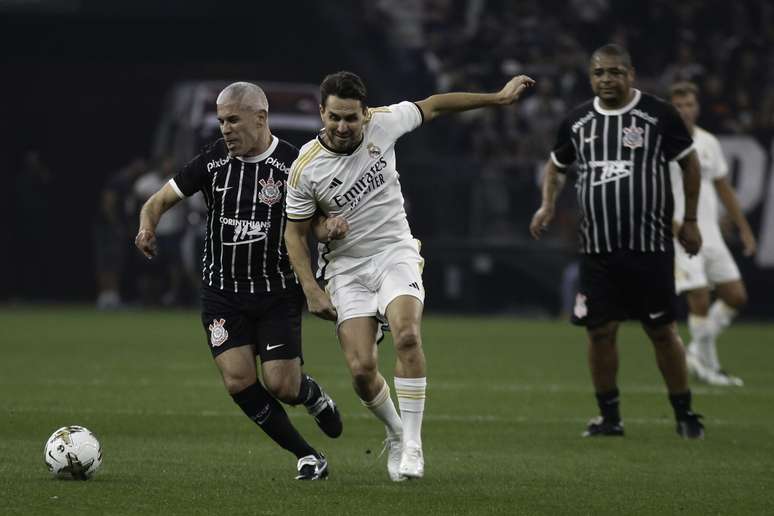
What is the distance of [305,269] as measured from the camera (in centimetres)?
718

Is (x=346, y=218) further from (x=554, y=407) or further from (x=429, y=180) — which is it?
(x=429, y=180)

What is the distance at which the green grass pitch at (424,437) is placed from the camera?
22.0 feet

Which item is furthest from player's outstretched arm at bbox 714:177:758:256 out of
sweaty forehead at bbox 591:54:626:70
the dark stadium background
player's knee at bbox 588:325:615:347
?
the dark stadium background

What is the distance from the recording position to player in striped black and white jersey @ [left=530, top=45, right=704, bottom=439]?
356 inches

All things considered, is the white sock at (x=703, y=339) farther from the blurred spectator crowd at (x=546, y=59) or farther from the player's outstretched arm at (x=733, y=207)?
the blurred spectator crowd at (x=546, y=59)

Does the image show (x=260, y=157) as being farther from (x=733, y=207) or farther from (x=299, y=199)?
(x=733, y=207)

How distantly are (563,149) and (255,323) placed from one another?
9.07 feet

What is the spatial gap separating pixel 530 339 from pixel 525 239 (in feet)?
12.4

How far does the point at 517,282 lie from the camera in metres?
21.3

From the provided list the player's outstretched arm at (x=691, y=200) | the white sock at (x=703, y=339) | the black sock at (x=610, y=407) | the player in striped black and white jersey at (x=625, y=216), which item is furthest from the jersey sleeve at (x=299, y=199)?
the white sock at (x=703, y=339)

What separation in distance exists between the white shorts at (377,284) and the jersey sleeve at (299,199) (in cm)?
42

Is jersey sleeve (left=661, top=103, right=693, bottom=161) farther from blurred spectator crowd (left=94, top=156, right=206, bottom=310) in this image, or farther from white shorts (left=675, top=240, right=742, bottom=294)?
blurred spectator crowd (left=94, top=156, right=206, bottom=310)

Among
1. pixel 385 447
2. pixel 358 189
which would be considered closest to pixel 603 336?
pixel 385 447

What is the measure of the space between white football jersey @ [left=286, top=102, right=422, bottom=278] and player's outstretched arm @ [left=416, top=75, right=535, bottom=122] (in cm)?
8
